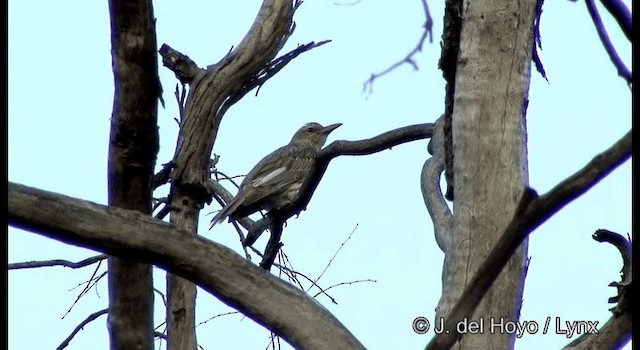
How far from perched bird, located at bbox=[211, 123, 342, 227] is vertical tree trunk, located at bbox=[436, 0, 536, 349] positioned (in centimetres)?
130

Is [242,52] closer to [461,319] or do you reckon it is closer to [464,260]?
[464,260]

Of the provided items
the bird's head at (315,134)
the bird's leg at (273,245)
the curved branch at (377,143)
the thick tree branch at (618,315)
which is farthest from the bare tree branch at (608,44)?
the bird's head at (315,134)

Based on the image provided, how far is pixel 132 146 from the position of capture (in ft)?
12.1

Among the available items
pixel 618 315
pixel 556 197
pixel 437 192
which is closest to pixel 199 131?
pixel 437 192

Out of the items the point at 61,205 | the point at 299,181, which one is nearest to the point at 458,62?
the point at 61,205

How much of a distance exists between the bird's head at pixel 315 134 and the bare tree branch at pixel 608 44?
25.6 ft

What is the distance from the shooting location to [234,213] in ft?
23.8

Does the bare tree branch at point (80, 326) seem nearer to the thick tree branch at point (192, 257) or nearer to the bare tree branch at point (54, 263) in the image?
the bare tree branch at point (54, 263)

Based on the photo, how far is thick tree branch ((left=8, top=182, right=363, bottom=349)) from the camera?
3393 mm

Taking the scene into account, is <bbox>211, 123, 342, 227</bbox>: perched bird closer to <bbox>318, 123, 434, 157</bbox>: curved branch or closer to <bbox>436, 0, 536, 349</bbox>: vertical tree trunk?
<bbox>318, 123, 434, 157</bbox>: curved branch


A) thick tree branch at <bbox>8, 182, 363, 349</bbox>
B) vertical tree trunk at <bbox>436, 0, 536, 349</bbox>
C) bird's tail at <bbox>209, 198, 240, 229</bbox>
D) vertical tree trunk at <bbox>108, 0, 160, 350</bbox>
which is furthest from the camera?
bird's tail at <bbox>209, 198, 240, 229</bbox>

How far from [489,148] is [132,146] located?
60.5 inches

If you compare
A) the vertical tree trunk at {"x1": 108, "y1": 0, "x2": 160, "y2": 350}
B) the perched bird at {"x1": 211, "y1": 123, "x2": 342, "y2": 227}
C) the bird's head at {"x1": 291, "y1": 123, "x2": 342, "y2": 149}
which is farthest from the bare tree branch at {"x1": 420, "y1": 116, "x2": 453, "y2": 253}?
the bird's head at {"x1": 291, "y1": 123, "x2": 342, "y2": 149}

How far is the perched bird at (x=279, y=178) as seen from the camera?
7.30 metres
